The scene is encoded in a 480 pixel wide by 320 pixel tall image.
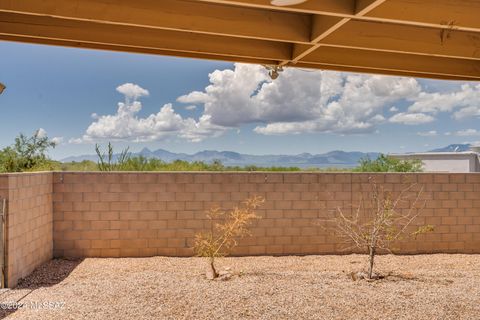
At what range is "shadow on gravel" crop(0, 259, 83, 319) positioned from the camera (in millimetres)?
5191

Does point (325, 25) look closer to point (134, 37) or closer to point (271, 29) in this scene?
point (271, 29)

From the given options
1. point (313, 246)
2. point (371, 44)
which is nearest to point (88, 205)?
point (313, 246)

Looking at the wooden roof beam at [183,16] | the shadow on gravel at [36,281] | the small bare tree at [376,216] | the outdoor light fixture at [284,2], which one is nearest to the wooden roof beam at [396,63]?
the wooden roof beam at [183,16]

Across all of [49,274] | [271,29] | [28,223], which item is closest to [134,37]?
[271,29]

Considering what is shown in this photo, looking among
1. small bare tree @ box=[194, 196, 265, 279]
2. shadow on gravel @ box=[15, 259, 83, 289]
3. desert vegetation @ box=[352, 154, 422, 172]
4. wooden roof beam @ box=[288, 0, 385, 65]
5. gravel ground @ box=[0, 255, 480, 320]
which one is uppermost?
wooden roof beam @ box=[288, 0, 385, 65]

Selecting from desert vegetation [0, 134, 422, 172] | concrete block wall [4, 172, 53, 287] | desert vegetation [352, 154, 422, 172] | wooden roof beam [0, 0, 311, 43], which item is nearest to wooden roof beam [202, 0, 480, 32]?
wooden roof beam [0, 0, 311, 43]

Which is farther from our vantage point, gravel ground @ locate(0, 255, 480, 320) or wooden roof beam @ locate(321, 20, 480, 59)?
gravel ground @ locate(0, 255, 480, 320)

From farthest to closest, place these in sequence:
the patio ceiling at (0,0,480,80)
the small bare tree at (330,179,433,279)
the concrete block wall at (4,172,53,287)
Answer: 1. the small bare tree at (330,179,433,279)
2. the concrete block wall at (4,172,53,287)
3. the patio ceiling at (0,0,480,80)

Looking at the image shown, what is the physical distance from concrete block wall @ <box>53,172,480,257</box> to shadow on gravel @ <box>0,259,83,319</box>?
510 millimetres

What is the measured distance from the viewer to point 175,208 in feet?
26.7

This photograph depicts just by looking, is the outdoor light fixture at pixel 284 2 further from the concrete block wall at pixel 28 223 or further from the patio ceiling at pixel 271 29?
the concrete block wall at pixel 28 223

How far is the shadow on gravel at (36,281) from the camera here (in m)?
5.19

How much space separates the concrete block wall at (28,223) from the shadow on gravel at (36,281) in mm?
96

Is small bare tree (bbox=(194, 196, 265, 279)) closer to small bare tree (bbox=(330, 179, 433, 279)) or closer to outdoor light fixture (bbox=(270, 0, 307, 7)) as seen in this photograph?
small bare tree (bbox=(330, 179, 433, 279))
